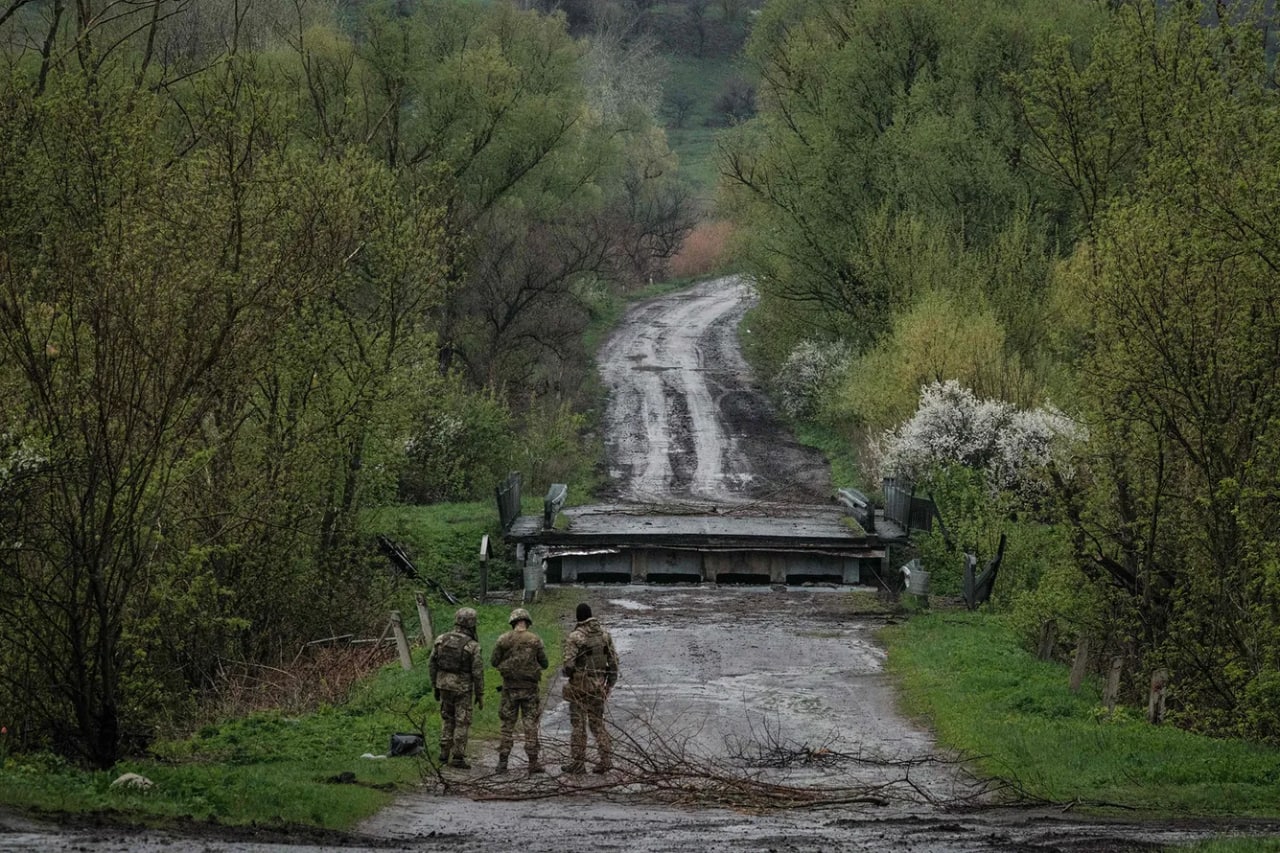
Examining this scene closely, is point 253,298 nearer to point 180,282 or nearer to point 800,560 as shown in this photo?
point 180,282

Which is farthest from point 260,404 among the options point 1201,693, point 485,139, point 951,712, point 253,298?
point 485,139

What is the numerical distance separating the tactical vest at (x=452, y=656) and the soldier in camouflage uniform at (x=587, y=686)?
3.71 ft

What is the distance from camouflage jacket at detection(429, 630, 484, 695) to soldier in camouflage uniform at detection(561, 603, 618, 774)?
3.36 ft

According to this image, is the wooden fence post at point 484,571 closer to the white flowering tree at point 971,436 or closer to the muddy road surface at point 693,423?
the white flowering tree at point 971,436

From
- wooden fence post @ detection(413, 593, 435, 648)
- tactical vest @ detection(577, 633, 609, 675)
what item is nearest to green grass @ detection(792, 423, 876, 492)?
wooden fence post @ detection(413, 593, 435, 648)

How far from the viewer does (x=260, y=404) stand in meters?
27.0

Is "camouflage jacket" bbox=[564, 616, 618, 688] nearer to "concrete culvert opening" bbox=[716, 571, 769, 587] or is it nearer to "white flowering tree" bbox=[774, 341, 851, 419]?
"concrete culvert opening" bbox=[716, 571, 769, 587]

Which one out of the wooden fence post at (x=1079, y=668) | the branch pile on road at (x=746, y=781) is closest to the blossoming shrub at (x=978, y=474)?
the wooden fence post at (x=1079, y=668)

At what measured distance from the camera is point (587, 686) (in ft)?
58.6

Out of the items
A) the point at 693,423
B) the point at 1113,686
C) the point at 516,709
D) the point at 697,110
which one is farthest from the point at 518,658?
the point at 697,110

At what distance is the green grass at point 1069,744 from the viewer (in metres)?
16.7

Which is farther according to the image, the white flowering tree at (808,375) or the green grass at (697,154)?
the green grass at (697,154)

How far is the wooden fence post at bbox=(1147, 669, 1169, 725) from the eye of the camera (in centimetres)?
2034

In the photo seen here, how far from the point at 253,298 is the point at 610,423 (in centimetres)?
3838
